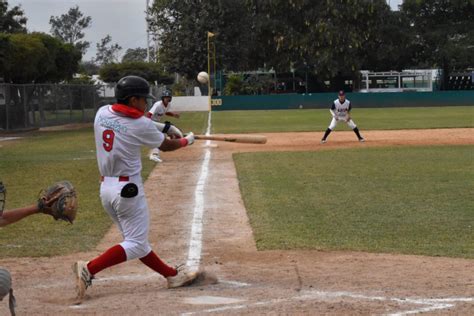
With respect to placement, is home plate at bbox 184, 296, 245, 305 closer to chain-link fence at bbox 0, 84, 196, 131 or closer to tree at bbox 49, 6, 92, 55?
chain-link fence at bbox 0, 84, 196, 131

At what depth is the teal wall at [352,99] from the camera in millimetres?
58656

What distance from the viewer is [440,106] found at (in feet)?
191

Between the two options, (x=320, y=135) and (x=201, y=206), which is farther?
(x=320, y=135)

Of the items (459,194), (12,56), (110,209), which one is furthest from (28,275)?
(12,56)

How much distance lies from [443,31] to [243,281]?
206 feet

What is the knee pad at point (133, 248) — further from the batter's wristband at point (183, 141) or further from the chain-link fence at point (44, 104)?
the chain-link fence at point (44, 104)

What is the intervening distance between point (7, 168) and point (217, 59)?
50979mm

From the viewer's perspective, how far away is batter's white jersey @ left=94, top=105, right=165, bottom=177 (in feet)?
21.2

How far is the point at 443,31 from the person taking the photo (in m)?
65.8

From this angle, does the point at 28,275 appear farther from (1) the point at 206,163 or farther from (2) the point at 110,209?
(1) the point at 206,163

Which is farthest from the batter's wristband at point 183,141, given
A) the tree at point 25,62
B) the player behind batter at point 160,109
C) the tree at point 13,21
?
the tree at point 13,21

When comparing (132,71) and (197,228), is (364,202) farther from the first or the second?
(132,71)

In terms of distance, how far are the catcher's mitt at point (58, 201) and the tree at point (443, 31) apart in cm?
6264

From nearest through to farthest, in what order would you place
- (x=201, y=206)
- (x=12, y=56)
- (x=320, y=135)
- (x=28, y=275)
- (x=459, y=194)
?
(x=28, y=275) → (x=201, y=206) → (x=459, y=194) → (x=320, y=135) → (x=12, y=56)
